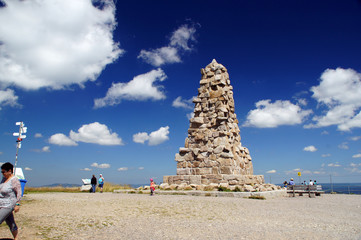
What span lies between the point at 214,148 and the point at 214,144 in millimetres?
256

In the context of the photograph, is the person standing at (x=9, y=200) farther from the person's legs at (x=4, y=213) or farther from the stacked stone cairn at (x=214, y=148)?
the stacked stone cairn at (x=214, y=148)

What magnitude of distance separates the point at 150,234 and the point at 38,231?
7.21 feet

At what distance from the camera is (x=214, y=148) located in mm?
16141

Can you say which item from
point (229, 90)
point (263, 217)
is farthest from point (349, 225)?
point (229, 90)

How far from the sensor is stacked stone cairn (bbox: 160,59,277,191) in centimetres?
1515

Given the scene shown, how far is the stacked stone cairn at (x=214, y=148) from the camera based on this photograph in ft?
49.7

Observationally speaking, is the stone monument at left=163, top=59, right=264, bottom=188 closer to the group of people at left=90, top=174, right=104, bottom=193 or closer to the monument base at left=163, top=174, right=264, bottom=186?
the monument base at left=163, top=174, right=264, bottom=186

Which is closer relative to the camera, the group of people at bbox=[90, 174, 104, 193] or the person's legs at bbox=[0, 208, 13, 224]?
the person's legs at bbox=[0, 208, 13, 224]

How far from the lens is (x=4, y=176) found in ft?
15.4

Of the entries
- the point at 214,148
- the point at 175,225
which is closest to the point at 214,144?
the point at 214,148

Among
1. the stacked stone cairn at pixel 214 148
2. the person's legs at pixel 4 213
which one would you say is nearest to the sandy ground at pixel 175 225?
the person's legs at pixel 4 213

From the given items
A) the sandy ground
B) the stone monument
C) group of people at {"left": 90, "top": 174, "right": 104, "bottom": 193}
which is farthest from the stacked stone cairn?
the sandy ground

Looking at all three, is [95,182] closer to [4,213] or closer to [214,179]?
[214,179]

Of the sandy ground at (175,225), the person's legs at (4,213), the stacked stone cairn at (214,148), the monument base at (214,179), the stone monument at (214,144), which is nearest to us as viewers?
the person's legs at (4,213)
